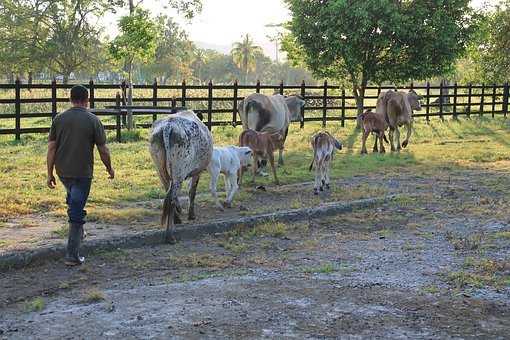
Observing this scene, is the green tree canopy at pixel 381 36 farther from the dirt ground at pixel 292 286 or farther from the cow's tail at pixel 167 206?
the cow's tail at pixel 167 206

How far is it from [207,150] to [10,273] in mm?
3020

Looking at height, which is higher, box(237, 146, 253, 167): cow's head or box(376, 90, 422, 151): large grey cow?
box(376, 90, 422, 151): large grey cow

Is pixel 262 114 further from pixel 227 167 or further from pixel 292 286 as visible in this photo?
pixel 292 286

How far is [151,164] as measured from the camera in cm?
1405

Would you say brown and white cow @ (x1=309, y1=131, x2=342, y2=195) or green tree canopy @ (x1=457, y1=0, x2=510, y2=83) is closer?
brown and white cow @ (x1=309, y1=131, x2=342, y2=195)

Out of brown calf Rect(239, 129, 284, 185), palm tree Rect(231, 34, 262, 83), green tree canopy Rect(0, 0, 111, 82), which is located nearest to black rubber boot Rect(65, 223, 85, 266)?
brown calf Rect(239, 129, 284, 185)

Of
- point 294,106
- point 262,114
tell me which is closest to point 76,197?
point 262,114

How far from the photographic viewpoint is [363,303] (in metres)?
5.61

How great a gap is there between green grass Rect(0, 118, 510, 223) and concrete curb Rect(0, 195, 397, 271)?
571mm

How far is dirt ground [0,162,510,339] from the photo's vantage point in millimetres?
5012

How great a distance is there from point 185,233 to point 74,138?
2.07 m

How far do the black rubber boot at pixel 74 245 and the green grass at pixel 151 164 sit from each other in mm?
1883

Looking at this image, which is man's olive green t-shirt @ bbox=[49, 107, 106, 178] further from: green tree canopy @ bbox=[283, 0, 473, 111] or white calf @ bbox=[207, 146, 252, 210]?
green tree canopy @ bbox=[283, 0, 473, 111]

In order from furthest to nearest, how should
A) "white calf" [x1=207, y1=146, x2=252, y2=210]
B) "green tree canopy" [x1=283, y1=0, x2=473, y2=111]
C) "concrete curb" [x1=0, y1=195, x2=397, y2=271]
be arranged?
"green tree canopy" [x1=283, y1=0, x2=473, y2=111] → "white calf" [x1=207, y1=146, x2=252, y2=210] → "concrete curb" [x1=0, y1=195, x2=397, y2=271]
